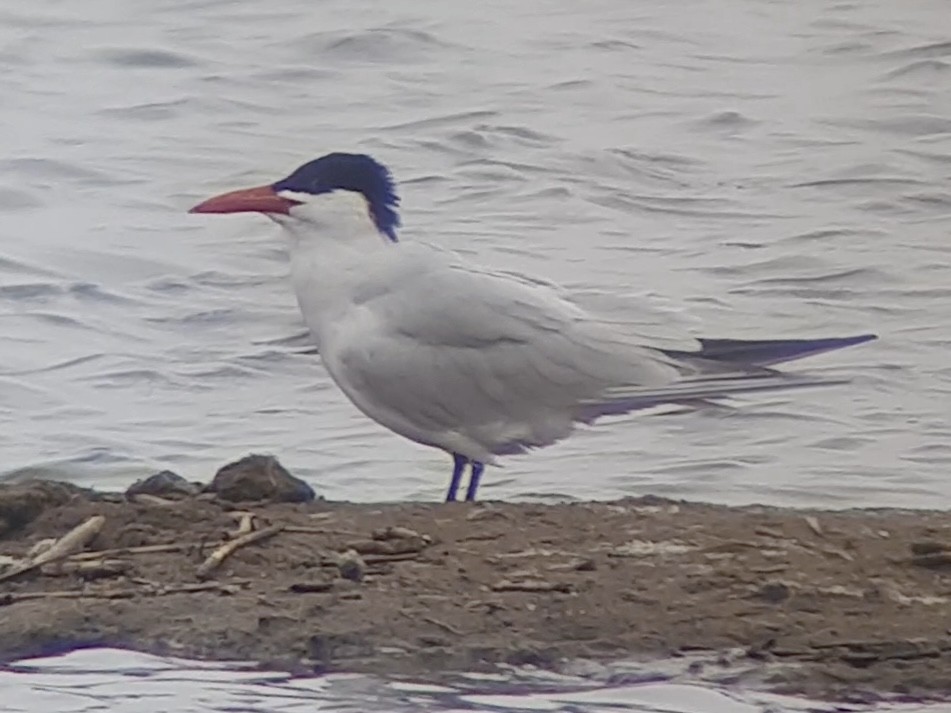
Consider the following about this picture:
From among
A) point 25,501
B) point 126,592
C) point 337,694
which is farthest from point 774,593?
point 25,501

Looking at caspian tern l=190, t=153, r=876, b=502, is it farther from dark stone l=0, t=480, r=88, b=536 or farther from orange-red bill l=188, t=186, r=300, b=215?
dark stone l=0, t=480, r=88, b=536

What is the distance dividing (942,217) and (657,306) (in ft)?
4.45

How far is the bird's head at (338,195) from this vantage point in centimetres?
427

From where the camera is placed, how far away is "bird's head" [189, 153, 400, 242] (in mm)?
4273

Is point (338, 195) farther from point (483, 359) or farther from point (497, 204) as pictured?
point (497, 204)

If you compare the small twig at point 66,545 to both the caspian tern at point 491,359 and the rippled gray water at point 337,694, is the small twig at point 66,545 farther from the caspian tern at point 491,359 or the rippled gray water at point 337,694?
the caspian tern at point 491,359

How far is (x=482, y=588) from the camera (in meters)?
3.61

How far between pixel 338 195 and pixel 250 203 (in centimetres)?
15

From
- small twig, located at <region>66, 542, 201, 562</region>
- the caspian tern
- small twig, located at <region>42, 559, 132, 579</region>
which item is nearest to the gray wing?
the caspian tern

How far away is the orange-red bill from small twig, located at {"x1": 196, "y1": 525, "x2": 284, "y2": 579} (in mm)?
655

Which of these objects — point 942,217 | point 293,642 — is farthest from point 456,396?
point 942,217

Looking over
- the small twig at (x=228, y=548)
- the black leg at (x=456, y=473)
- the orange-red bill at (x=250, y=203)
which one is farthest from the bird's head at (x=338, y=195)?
the small twig at (x=228, y=548)

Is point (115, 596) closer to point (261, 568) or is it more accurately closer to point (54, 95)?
point (261, 568)

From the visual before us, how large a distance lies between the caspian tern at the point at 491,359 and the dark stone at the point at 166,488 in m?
0.32
